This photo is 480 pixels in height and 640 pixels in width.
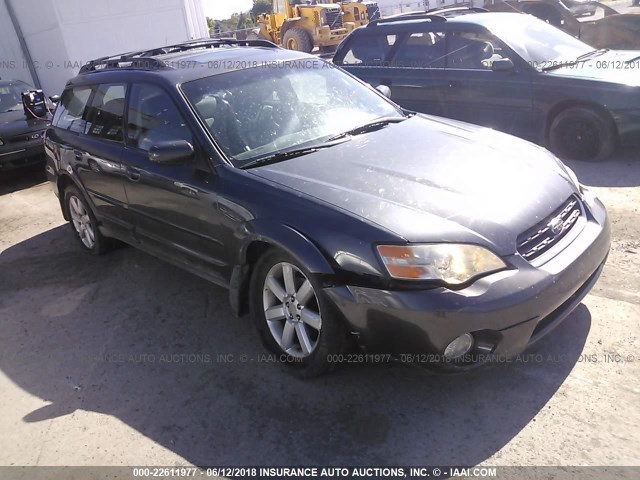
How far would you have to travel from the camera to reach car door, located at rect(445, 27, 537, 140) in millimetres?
6207

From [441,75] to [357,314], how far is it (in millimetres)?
4884

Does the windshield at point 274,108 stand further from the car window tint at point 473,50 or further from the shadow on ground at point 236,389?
the car window tint at point 473,50

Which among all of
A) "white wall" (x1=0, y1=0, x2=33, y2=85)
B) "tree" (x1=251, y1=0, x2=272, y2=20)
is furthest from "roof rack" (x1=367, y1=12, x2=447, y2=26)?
"tree" (x1=251, y1=0, x2=272, y2=20)

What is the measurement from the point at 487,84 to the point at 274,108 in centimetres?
362

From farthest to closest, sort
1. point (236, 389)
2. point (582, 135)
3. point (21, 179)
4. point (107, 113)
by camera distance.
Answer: point (21, 179) < point (582, 135) < point (107, 113) < point (236, 389)

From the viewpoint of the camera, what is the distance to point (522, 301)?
2562 mm

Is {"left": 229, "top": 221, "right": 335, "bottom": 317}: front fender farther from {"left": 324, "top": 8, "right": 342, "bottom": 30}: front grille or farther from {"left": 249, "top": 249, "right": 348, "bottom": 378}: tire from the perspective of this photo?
{"left": 324, "top": 8, "right": 342, "bottom": 30}: front grille

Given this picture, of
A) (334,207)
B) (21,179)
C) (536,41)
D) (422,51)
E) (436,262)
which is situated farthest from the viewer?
(21,179)

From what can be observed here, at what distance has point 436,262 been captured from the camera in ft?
8.42

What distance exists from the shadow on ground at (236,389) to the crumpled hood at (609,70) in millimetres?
3480

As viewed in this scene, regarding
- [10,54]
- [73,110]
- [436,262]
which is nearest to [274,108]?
[436,262]

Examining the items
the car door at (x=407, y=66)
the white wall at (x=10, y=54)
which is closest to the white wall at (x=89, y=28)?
the white wall at (x=10, y=54)

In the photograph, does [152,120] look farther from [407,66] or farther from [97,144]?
[407,66]

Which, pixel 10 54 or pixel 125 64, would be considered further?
pixel 10 54
